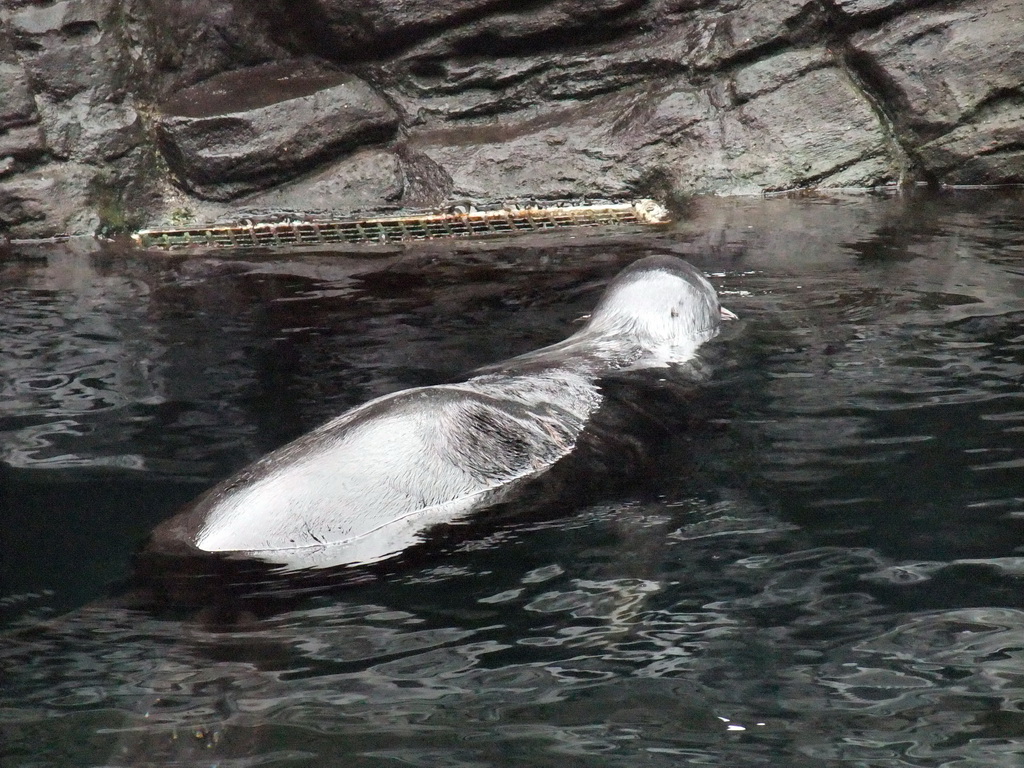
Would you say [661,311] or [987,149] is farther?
[987,149]

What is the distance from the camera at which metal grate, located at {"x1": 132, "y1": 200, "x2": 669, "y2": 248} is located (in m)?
7.40

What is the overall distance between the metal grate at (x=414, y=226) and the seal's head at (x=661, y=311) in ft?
6.70

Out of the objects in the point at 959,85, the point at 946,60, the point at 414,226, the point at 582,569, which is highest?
the point at 946,60

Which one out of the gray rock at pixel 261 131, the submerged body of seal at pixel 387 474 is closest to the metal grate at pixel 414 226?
the gray rock at pixel 261 131

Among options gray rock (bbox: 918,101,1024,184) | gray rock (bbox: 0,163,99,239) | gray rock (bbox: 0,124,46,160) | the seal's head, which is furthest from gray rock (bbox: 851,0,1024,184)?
gray rock (bbox: 0,124,46,160)

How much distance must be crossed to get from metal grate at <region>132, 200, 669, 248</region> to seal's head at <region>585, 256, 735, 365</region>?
2043mm

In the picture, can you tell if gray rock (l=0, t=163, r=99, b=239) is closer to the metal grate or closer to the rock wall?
the rock wall

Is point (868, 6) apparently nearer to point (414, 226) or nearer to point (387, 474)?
point (414, 226)

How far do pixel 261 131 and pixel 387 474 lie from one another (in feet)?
18.4

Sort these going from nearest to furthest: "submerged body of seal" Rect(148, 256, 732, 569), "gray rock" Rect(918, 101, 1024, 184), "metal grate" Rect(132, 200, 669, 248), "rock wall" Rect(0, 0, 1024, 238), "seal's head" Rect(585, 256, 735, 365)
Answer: "submerged body of seal" Rect(148, 256, 732, 569), "seal's head" Rect(585, 256, 735, 365), "metal grate" Rect(132, 200, 669, 248), "gray rock" Rect(918, 101, 1024, 184), "rock wall" Rect(0, 0, 1024, 238)

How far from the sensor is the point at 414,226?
24.5 ft

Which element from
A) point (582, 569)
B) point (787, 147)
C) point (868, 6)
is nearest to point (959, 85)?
point (868, 6)

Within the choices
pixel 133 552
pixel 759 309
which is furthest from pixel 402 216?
pixel 133 552

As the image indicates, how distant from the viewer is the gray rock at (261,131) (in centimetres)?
808
